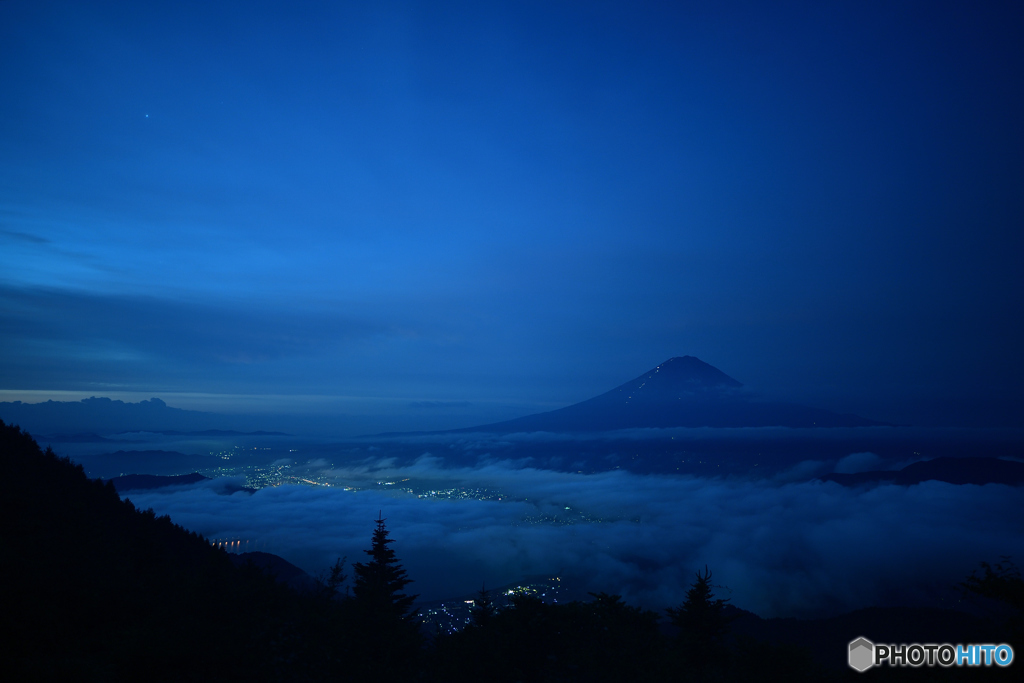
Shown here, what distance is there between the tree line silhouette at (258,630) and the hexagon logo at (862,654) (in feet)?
9.33

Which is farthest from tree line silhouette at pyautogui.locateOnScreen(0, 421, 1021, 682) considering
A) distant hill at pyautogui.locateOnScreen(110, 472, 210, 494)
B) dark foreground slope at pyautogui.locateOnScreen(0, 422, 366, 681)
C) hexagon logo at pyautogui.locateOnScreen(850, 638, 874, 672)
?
distant hill at pyautogui.locateOnScreen(110, 472, 210, 494)

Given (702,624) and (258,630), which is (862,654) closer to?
(702,624)

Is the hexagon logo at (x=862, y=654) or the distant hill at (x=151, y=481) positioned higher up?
the hexagon logo at (x=862, y=654)

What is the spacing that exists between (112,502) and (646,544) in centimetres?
14304

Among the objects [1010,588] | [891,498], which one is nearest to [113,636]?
[1010,588]

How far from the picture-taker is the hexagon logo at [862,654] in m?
15.3

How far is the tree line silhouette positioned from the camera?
14.3m

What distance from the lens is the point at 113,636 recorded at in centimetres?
1525

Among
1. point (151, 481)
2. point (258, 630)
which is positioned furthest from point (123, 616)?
point (151, 481)

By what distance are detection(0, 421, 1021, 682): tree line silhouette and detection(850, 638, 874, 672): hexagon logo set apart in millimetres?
2843

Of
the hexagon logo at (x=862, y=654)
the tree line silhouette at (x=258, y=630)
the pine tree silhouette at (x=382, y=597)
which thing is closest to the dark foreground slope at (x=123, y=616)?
the tree line silhouette at (x=258, y=630)

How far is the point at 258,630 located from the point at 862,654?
2206 centimetres

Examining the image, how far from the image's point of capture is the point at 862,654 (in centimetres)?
1557

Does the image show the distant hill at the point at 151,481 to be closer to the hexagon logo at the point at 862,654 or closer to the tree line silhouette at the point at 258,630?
the tree line silhouette at the point at 258,630
